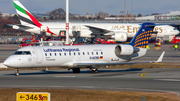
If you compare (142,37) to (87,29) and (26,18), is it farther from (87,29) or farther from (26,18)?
(87,29)

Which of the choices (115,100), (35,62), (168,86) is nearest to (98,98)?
(115,100)

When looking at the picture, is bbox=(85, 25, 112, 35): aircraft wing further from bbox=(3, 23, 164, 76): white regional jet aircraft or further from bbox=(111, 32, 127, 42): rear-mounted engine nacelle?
bbox=(3, 23, 164, 76): white regional jet aircraft

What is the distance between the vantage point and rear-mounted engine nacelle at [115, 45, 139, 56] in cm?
3016

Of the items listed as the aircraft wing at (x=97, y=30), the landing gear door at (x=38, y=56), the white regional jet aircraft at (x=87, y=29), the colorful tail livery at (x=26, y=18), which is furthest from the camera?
the aircraft wing at (x=97, y=30)

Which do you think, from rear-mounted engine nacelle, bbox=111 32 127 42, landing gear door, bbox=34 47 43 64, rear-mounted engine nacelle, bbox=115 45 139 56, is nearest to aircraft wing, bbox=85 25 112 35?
rear-mounted engine nacelle, bbox=111 32 127 42

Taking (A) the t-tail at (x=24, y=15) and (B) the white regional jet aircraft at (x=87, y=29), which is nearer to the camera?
(A) the t-tail at (x=24, y=15)

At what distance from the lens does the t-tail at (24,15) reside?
70.6 metres

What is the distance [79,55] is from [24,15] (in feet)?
160

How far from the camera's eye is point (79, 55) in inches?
1134

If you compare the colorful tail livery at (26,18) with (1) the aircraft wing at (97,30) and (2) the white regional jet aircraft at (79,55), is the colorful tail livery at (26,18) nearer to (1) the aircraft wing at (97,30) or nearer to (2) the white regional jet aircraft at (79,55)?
(1) the aircraft wing at (97,30)

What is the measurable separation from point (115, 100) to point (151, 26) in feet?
65.7

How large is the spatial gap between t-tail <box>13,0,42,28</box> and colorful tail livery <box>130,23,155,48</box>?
150 feet

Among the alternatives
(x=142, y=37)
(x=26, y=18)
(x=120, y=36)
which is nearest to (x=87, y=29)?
(x=120, y=36)

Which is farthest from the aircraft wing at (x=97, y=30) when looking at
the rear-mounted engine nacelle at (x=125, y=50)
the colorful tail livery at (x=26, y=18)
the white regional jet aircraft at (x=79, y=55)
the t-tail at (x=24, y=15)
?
the rear-mounted engine nacelle at (x=125, y=50)
